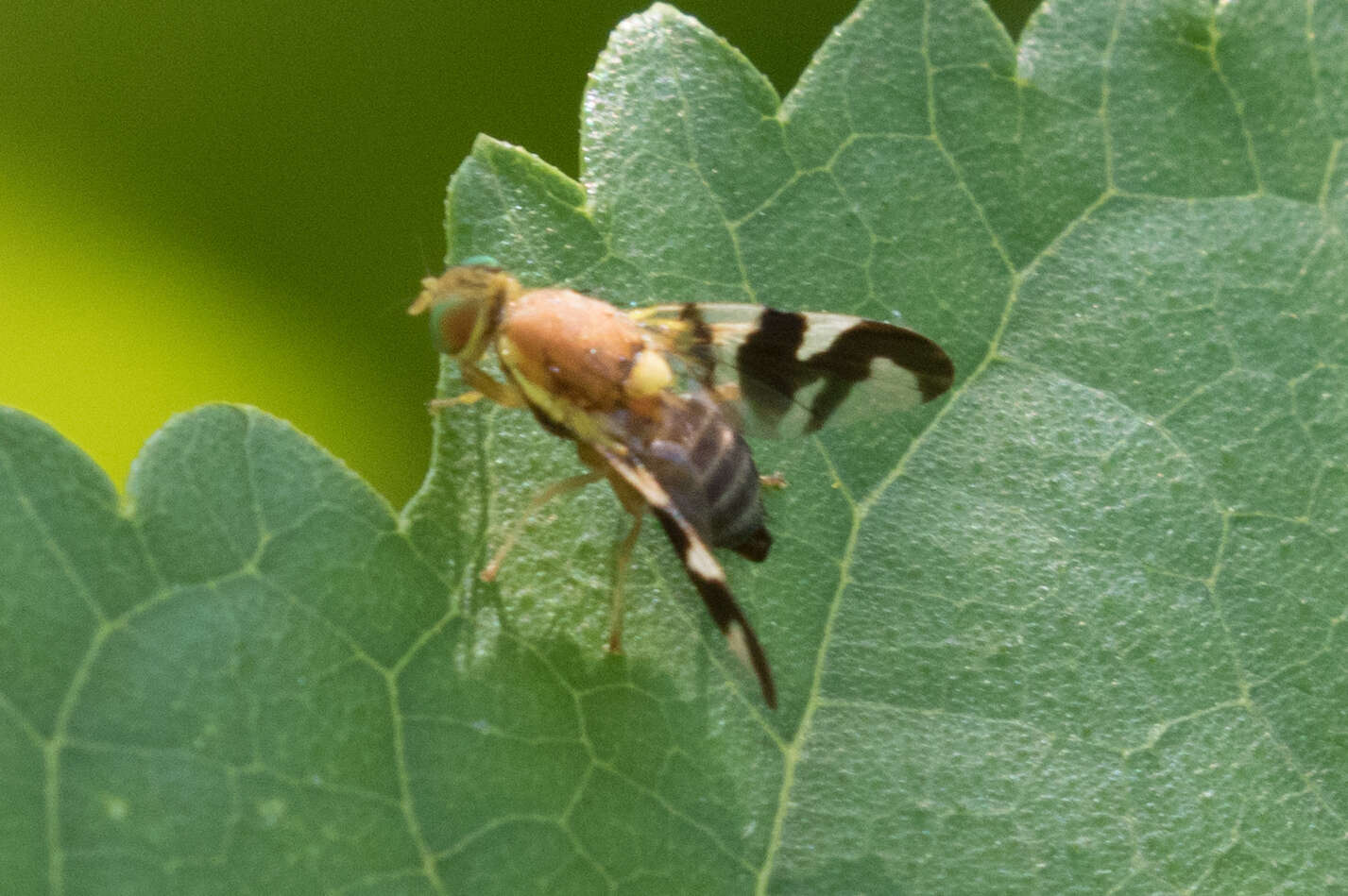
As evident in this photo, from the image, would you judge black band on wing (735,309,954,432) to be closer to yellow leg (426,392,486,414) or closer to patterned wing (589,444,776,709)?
patterned wing (589,444,776,709)

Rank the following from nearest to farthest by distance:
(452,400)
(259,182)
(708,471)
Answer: (452,400) < (708,471) < (259,182)

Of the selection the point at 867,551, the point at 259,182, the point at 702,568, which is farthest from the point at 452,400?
the point at 259,182

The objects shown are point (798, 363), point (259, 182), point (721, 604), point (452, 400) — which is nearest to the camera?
point (721, 604)

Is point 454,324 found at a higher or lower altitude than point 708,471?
higher

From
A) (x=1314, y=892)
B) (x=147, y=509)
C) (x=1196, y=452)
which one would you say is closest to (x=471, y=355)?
(x=147, y=509)

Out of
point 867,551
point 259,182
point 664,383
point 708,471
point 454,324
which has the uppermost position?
point 259,182

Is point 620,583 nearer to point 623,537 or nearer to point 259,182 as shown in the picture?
point 623,537

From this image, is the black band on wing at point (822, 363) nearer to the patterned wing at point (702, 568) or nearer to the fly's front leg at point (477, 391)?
the patterned wing at point (702, 568)

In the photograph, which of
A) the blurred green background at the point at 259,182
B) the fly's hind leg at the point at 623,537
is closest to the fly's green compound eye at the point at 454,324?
the fly's hind leg at the point at 623,537

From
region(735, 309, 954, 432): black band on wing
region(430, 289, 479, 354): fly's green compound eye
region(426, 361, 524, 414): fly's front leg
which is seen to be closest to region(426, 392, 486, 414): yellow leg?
region(426, 361, 524, 414): fly's front leg
